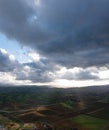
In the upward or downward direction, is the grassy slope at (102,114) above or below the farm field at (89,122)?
above

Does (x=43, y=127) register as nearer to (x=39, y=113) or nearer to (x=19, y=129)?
(x=19, y=129)

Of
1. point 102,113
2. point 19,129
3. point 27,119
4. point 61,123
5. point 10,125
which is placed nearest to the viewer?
point 19,129

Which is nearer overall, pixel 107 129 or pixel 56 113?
pixel 107 129

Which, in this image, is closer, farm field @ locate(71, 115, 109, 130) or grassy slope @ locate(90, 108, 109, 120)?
farm field @ locate(71, 115, 109, 130)

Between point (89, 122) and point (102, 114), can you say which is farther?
point (102, 114)

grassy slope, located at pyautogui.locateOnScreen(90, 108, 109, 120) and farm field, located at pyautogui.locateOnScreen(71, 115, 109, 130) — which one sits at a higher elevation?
grassy slope, located at pyautogui.locateOnScreen(90, 108, 109, 120)

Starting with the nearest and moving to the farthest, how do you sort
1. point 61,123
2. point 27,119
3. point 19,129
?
1. point 19,129
2. point 61,123
3. point 27,119

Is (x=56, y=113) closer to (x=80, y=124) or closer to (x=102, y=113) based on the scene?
(x=102, y=113)

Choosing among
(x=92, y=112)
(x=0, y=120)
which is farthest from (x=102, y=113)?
(x=0, y=120)

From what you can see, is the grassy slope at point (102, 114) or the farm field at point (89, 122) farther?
the grassy slope at point (102, 114)

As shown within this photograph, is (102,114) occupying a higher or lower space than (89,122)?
higher
